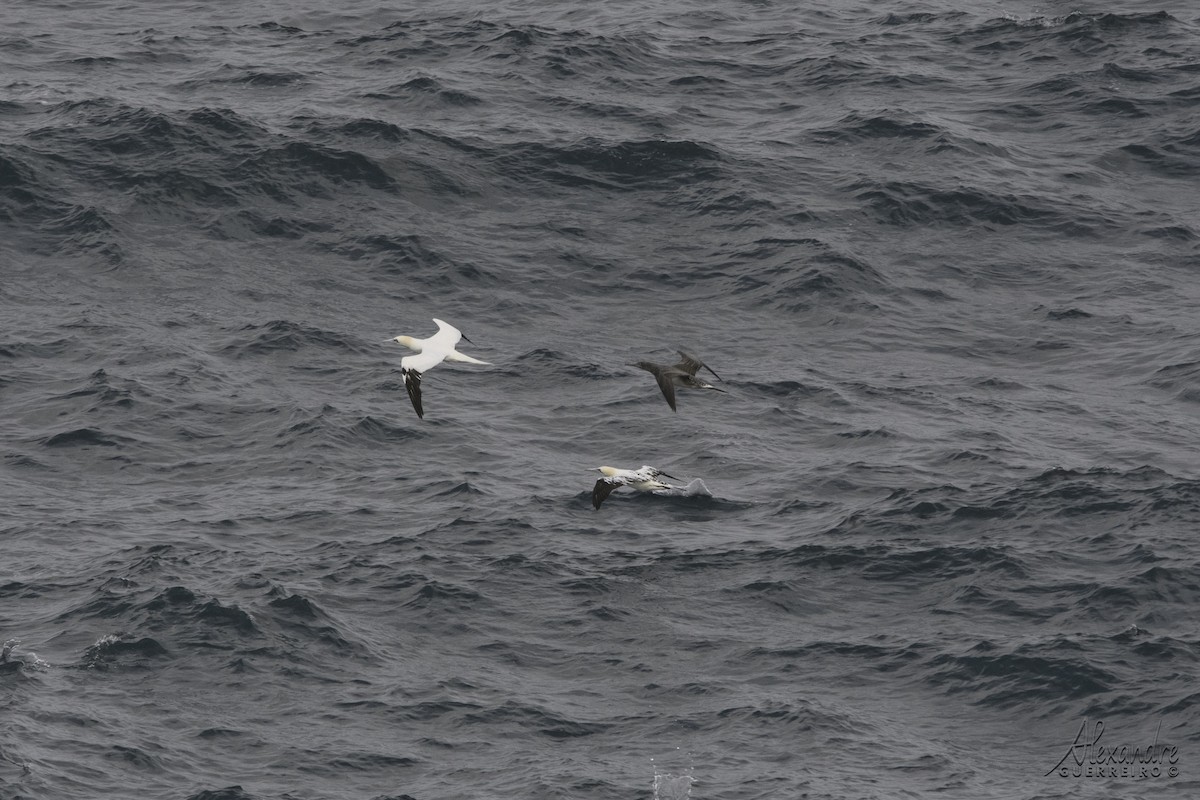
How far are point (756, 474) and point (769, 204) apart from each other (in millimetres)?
12732

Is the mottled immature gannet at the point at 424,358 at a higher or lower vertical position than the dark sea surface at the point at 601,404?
higher

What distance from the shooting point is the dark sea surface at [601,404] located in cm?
3841

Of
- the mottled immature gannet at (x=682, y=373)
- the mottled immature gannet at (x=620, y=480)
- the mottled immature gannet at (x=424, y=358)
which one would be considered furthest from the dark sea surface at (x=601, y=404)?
the mottled immature gannet at (x=424, y=358)

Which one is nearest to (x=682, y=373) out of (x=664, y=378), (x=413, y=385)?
(x=664, y=378)

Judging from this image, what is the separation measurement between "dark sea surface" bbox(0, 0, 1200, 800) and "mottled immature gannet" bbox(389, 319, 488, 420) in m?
6.01

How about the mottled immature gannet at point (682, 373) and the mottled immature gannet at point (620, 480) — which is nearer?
the mottled immature gannet at point (682, 373)

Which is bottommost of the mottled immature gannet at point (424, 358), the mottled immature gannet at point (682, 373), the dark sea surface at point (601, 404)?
the dark sea surface at point (601, 404)

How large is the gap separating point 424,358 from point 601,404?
478 inches

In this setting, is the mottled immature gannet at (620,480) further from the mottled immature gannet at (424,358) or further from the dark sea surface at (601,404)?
the mottled immature gannet at (424,358)

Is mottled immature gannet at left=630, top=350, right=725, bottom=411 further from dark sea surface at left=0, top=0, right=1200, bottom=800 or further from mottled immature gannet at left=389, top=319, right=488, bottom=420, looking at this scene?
dark sea surface at left=0, top=0, right=1200, bottom=800

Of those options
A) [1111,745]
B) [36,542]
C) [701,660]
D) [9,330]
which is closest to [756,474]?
[701,660]

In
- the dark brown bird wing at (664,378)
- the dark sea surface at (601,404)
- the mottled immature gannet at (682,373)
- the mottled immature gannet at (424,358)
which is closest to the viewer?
the mottled immature gannet at (424,358)

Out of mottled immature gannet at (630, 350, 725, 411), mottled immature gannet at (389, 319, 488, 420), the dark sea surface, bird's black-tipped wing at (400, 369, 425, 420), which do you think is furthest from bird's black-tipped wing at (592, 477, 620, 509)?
bird's black-tipped wing at (400, 369, 425, 420)

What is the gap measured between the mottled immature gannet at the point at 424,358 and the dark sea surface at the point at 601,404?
6008 mm
